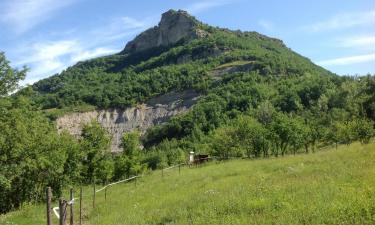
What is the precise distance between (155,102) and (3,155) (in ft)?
442

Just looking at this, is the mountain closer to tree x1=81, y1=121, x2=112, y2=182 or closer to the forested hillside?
the forested hillside

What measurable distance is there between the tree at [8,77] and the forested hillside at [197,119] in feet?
0.26

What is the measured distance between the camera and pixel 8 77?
30578 mm

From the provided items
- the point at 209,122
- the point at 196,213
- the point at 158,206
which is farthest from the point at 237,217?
the point at 209,122

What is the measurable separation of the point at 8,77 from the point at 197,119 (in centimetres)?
10306

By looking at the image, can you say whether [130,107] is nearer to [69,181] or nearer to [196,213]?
[69,181]

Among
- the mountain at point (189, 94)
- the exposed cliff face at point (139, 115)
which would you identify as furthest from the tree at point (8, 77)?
the exposed cliff face at point (139, 115)

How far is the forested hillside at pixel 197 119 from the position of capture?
3466cm

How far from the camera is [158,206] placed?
18172mm

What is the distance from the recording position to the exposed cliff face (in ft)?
511

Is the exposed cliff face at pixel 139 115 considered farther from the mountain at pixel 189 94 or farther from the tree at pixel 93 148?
the tree at pixel 93 148

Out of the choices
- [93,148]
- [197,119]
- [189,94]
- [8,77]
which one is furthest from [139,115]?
[8,77]

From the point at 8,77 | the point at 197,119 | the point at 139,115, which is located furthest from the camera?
the point at 139,115

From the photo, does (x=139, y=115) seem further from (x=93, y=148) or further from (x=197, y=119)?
(x=93, y=148)
